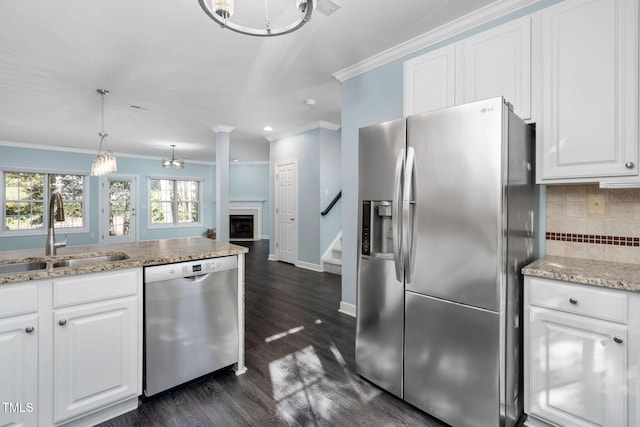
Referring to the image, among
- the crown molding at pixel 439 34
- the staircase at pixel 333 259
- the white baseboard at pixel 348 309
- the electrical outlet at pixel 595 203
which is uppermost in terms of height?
the crown molding at pixel 439 34

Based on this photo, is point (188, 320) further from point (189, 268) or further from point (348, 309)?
point (348, 309)

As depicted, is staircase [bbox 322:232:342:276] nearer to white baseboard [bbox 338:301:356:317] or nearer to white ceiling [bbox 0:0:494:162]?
white baseboard [bbox 338:301:356:317]

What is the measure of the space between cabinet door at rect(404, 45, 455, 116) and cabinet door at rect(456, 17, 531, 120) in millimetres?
58

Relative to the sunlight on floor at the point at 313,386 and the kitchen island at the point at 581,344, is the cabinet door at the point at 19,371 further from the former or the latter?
the kitchen island at the point at 581,344

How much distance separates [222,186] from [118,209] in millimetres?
4749

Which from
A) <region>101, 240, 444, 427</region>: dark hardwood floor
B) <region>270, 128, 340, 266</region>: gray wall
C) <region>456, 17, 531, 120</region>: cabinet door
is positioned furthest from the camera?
<region>270, 128, 340, 266</region>: gray wall

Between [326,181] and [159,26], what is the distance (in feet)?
12.0

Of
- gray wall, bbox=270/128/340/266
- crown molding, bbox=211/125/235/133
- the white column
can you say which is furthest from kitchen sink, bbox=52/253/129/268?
crown molding, bbox=211/125/235/133

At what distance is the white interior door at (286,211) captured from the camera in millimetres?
6102

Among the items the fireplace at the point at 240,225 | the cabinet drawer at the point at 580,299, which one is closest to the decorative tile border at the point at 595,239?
the cabinet drawer at the point at 580,299

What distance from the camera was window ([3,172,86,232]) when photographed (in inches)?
268

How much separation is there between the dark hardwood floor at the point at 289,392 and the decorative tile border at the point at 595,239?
1398 mm

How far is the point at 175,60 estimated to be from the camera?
2.98m

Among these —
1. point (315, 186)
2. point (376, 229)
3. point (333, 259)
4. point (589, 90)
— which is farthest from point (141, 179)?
point (589, 90)
